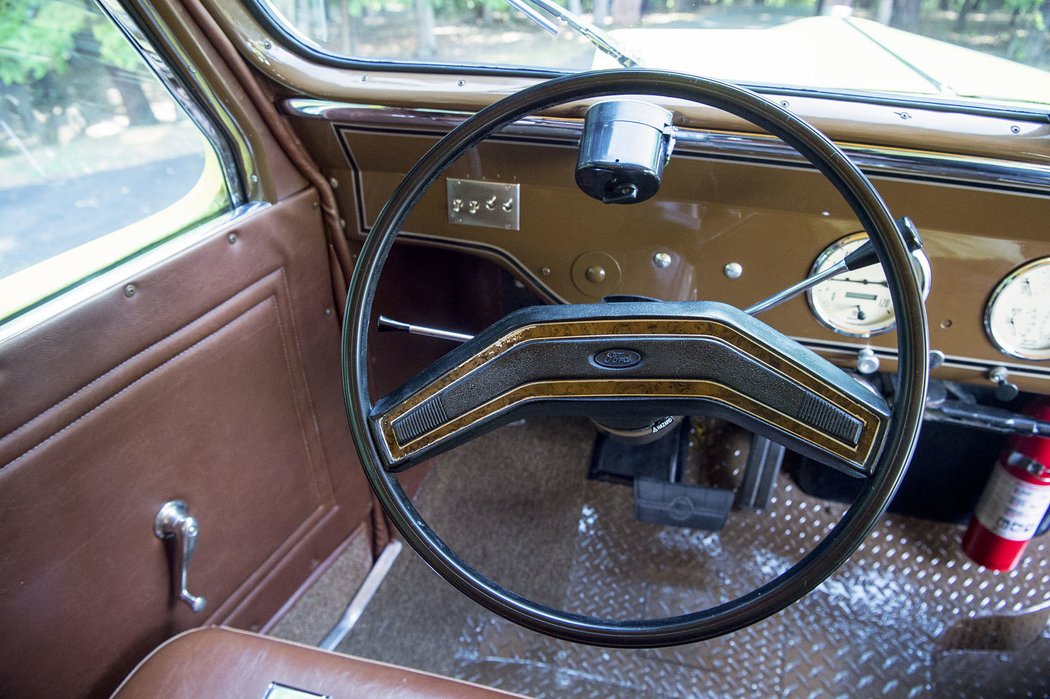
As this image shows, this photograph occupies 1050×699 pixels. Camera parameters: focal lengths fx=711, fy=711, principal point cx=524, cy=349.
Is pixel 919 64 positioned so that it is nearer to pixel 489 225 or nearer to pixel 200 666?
pixel 489 225

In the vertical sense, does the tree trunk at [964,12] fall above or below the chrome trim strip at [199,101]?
above

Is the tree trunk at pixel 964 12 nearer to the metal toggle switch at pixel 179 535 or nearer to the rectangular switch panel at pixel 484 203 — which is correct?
the rectangular switch panel at pixel 484 203

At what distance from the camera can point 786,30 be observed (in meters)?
1.08

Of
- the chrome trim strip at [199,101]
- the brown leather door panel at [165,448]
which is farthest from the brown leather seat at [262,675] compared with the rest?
the chrome trim strip at [199,101]

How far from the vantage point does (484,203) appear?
123 cm

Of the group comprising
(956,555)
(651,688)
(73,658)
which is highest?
(73,658)

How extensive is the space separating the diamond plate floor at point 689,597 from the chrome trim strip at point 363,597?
0.02 m

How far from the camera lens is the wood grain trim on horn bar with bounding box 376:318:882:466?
77cm

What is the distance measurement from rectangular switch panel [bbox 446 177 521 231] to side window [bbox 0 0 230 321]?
39 centimetres

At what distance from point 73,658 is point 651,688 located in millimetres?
1005

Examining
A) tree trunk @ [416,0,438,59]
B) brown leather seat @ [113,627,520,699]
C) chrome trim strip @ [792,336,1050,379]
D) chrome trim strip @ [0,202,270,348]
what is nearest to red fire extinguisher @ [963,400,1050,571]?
chrome trim strip @ [792,336,1050,379]

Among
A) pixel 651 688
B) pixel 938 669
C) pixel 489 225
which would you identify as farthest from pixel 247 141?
pixel 938 669

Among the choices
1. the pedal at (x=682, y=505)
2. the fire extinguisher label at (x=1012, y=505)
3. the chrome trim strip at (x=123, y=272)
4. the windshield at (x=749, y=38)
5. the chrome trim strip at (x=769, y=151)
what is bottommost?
the pedal at (x=682, y=505)

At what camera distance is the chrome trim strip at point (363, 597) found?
1511 mm
